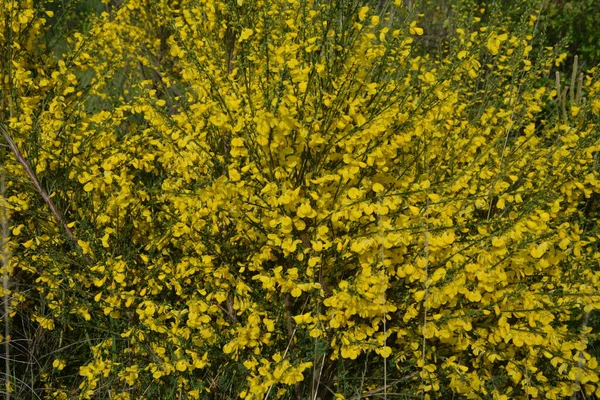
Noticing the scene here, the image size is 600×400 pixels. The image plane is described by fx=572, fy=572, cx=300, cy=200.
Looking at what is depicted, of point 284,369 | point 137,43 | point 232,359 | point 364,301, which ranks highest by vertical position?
point 137,43

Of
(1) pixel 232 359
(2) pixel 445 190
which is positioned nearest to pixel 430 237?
(2) pixel 445 190

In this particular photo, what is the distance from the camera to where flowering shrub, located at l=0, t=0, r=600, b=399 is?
2104 mm

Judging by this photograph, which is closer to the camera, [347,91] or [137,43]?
[347,91]

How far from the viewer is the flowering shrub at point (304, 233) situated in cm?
210

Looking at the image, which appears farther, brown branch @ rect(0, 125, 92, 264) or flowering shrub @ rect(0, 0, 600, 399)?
brown branch @ rect(0, 125, 92, 264)

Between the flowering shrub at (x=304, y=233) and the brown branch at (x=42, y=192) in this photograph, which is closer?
the flowering shrub at (x=304, y=233)

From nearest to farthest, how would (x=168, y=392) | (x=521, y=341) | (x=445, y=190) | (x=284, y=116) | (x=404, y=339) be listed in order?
(x=284, y=116), (x=521, y=341), (x=445, y=190), (x=404, y=339), (x=168, y=392)

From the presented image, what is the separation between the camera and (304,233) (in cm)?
227

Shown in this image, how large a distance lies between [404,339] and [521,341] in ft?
1.77

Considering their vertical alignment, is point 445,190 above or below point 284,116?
below

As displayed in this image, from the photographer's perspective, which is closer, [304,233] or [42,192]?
[304,233]

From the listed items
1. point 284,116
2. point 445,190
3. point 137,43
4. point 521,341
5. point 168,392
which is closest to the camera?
point 284,116

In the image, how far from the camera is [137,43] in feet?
16.4

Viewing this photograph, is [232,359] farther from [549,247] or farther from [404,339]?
[549,247]
